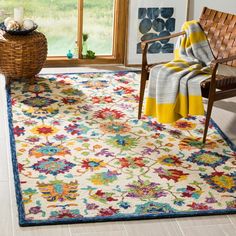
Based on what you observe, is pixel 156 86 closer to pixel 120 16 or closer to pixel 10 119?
pixel 10 119

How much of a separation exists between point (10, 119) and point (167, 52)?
2023 millimetres

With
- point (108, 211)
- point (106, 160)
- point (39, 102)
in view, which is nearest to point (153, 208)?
point (108, 211)

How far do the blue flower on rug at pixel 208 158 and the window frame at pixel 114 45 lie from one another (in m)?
2.08

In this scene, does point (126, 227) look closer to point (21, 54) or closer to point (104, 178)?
point (104, 178)

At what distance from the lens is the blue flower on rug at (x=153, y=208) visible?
3.86m

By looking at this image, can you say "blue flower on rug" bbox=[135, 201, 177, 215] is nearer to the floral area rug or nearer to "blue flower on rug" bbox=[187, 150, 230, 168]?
the floral area rug

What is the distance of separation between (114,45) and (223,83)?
1.86 metres

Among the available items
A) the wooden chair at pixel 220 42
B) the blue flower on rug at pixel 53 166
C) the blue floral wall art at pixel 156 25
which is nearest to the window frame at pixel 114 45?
the blue floral wall art at pixel 156 25

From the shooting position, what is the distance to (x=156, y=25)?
6363mm

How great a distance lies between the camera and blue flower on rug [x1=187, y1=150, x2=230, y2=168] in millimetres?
4473

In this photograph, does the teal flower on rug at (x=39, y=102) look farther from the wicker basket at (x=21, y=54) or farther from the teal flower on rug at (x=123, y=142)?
the teal flower on rug at (x=123, y=142)

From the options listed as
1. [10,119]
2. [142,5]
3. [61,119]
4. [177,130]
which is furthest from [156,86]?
[142,5]

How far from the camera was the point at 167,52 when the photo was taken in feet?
21.2

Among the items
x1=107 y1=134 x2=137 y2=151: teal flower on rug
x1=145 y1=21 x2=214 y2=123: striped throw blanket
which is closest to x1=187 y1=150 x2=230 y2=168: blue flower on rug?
x1=145 y1=21 x2=214 y2=123: striped throw blanket
